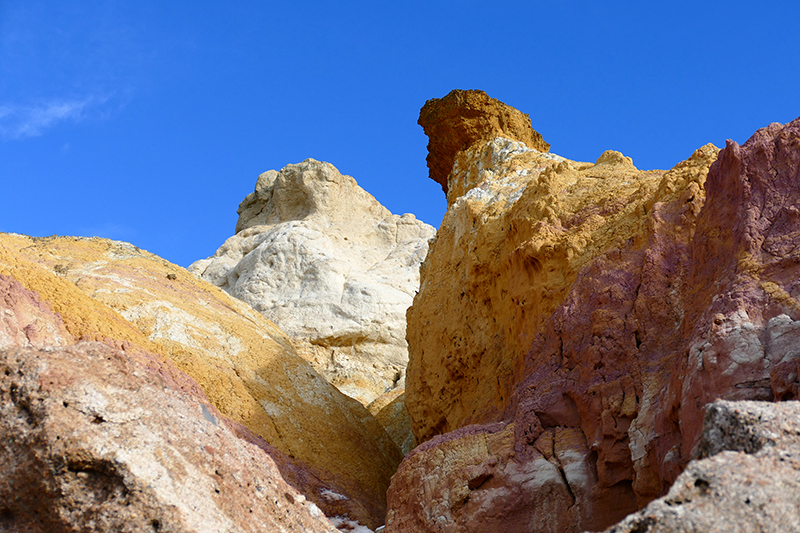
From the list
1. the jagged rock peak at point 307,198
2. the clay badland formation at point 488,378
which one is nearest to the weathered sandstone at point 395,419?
the clay badland formation at point 488,378

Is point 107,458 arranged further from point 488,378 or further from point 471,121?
point 471,121

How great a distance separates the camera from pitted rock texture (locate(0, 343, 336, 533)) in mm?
6004

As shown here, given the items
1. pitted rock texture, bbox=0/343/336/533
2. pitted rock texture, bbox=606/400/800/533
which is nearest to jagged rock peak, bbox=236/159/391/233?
pitted rock texture, bbox=0/343/336/533

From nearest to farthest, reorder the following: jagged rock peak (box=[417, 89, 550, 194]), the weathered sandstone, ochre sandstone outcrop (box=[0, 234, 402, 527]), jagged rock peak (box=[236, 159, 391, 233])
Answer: ochre sandstone outcrop (box=[0, 234, 402, 527]) → the weathered sandstone → jagged rock peak (box=[417, 89, 550, 194]) → jagged rock peak (box=[236, 159, 391, 233])

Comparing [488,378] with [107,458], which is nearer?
[107,458]

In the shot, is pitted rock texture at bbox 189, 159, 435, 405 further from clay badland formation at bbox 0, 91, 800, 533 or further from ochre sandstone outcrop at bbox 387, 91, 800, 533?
ochre sandstone outcrop at bbox 387, 91, 800, 533

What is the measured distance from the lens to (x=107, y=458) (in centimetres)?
605

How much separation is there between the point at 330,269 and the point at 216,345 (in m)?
13.0

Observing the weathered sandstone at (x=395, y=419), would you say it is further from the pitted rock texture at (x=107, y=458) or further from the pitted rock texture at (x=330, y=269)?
the pitted rock texture at (x=107, y=458)

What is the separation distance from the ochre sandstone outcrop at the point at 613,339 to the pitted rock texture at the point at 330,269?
35.4 feet

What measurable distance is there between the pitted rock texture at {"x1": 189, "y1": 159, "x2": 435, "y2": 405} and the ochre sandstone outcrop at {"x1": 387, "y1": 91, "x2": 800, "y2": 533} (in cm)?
1080

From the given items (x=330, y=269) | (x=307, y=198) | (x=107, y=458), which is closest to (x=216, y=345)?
(x=107, y=458)

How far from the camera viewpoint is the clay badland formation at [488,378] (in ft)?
19.9

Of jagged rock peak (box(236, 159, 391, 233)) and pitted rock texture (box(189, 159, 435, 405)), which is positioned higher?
jagged rock peak (box(236, 159, 391, 233))
